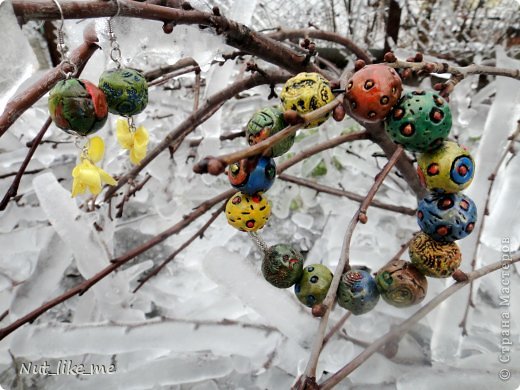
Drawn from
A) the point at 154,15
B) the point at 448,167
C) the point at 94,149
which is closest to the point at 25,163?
the point at 94,149

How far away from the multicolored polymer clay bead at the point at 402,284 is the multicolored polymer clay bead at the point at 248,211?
0.15 meters

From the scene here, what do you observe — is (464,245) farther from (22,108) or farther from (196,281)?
(22,108)

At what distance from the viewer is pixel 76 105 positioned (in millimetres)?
399

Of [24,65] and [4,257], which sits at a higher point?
[24,65]

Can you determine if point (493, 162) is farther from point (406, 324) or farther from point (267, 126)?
point (267, 126)

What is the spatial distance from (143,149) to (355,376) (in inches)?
16.7

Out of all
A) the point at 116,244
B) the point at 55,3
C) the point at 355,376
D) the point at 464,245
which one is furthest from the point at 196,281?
the point at 55,3

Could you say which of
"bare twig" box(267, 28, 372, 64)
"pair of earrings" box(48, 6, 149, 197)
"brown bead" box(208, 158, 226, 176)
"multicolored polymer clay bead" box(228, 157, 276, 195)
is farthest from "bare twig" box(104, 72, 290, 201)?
"brown bead" box(208, 158, 226, 176)

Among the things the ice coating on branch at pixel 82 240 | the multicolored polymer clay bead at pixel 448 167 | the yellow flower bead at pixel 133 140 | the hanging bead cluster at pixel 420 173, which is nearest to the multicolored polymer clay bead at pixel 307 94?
the hanging bead cluster at pixel 420 173

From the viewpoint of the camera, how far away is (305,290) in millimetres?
469

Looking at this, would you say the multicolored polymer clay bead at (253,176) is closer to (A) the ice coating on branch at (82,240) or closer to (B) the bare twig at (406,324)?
(B) the bare twig at (406,324)

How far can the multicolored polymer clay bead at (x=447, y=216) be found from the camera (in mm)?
429

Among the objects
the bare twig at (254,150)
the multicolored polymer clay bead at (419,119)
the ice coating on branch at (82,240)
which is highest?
the bare twig at (254,150)

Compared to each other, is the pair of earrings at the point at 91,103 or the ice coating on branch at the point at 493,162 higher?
the pair of earrings at the point at 91,103
